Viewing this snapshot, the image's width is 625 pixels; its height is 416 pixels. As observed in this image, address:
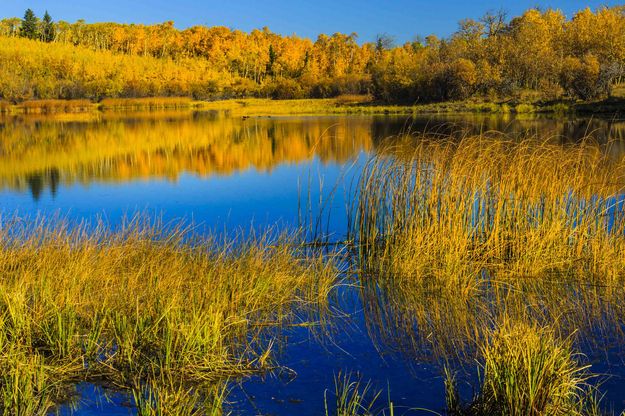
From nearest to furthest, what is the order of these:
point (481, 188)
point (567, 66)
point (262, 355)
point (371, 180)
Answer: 1. point (262, 355)
2. point (481, 188)
3. point (371, 180)
4. point (567, 66)

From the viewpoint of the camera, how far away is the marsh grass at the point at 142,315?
11.8 ft

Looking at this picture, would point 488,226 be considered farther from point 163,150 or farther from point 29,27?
point 29,27

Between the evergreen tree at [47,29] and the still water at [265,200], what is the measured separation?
83007 millimetres

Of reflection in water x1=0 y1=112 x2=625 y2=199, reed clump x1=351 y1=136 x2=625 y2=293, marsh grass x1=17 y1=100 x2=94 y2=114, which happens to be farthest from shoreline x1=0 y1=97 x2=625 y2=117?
reed clump x1=351 y1=136 x2=625 y2=293

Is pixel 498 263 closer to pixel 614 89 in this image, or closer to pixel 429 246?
pixel 429 246

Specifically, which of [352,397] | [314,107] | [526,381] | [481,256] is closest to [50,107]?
[314,107]

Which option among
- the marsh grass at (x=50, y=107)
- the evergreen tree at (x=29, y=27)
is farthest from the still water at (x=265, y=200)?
the evergreen tree at (x=29, y=27)

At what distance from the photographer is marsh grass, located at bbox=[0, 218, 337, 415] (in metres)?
3.59

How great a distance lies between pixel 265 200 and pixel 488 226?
5.76m

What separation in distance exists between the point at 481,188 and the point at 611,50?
4158 cm

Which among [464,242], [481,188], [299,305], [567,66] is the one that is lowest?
[299,305]

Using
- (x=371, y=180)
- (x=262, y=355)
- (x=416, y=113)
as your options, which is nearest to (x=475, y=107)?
(x=416, y=113)

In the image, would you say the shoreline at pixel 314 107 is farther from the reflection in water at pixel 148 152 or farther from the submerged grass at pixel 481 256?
the submerged grass at pixel 481 256

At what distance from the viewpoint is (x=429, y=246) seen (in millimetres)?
5910
